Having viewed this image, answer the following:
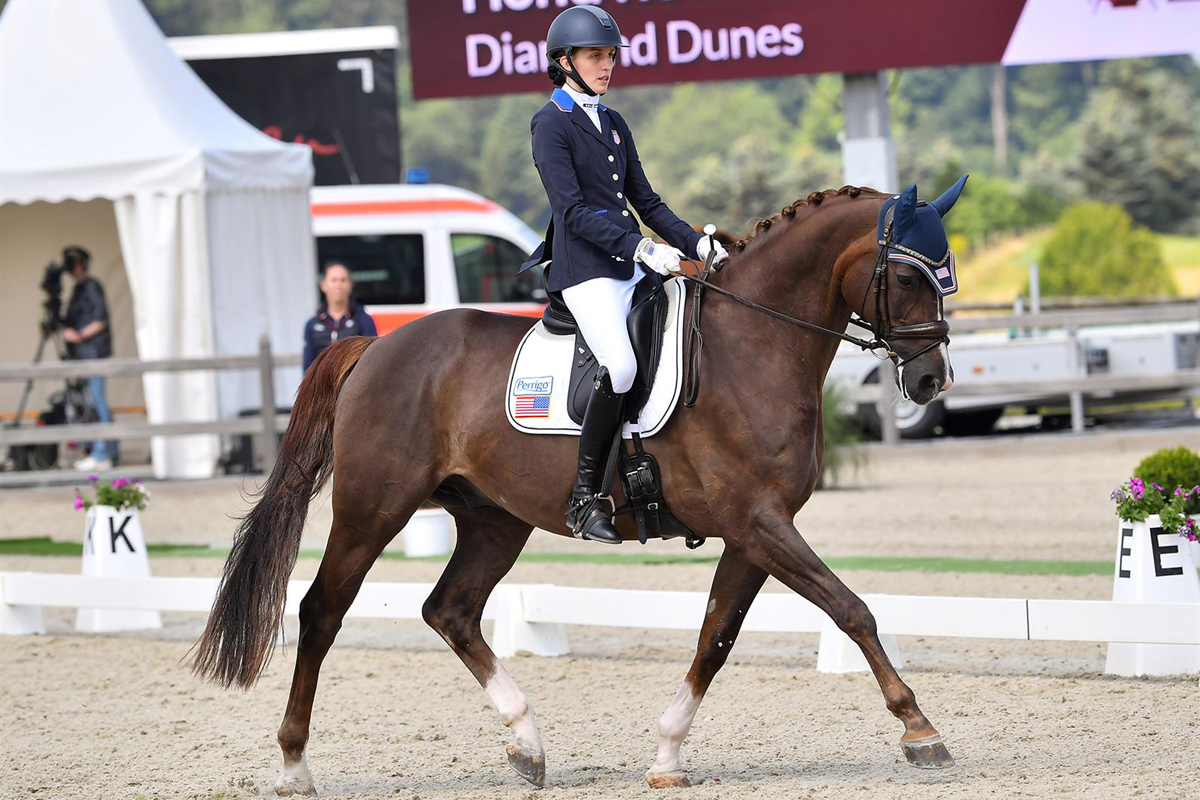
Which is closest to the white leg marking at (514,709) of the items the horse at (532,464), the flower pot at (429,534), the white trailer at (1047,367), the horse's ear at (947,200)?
the horse at (532,464)

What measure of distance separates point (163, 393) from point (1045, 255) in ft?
100.0

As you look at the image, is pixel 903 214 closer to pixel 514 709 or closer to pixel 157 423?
pixel 514 709

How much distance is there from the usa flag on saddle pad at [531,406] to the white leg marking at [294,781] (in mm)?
1373

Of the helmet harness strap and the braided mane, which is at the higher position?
the helmet harness strap

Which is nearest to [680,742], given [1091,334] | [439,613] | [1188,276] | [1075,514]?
[439,613]

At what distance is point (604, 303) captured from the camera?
16.8 feet

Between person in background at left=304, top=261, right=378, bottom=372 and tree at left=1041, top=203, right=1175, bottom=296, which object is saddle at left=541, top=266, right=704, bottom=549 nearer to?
person in background at left=304, top=261, right=378, bottom=372

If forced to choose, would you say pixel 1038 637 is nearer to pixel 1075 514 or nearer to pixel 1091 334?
pixel 1075 514

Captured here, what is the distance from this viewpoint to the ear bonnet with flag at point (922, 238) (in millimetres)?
4789

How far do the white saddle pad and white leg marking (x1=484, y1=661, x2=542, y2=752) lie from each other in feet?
2.92

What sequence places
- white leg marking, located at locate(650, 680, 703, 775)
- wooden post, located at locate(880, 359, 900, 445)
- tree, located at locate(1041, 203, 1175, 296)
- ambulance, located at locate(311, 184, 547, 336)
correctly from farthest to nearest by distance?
tree, located at locate(1041, 203, 1175, 296) < ambulance, located at locate(311, 184, 547, 336) < wooden post, located at locate(880, 359, 900, 445) < white leg marking, located at locate(650, 680, 703, 775)

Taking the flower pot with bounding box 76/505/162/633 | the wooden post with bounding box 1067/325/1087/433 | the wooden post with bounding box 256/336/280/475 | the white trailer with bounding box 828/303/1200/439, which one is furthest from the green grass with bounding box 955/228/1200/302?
the flower pot with bounding box 76/505/162/633

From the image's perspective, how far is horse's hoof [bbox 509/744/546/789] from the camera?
16.9ft

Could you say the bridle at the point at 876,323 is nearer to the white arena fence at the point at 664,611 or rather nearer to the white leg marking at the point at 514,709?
the white leg marking at the point at 514,709
